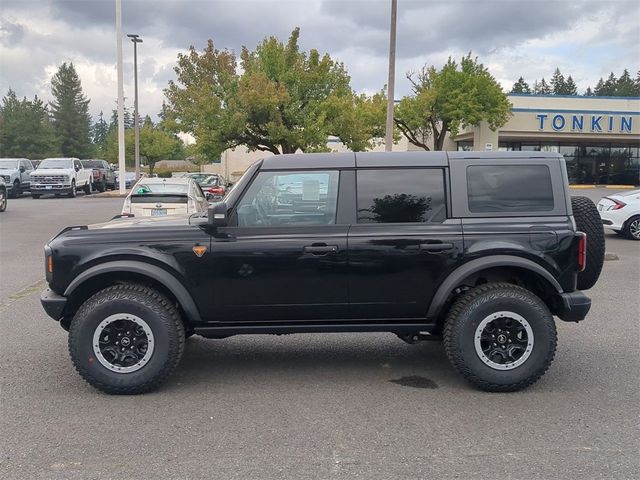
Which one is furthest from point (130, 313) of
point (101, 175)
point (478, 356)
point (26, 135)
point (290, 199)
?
point (26, 135)

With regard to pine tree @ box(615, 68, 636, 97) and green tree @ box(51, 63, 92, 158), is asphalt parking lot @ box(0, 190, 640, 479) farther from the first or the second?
pine tree @ box(615, 68, 636, 97)

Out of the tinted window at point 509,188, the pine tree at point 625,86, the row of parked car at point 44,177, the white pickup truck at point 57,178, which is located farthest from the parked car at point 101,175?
the pine tree at point 625,86

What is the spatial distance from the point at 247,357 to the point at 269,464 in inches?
85.9

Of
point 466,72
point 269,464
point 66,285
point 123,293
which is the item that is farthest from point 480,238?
point 466,72

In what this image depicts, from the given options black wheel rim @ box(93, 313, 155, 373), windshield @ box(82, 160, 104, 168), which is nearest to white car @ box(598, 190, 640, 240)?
black wheel rim @ box(93, 313, 155, 373)

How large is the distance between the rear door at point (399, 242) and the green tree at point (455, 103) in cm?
3146

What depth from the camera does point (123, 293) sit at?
4.72 m

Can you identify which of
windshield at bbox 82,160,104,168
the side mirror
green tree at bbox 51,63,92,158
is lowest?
the side mirror

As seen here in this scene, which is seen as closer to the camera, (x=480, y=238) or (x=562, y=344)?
(x=480, y=238)

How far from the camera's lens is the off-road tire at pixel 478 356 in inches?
186

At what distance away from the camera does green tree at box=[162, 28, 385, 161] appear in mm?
18828

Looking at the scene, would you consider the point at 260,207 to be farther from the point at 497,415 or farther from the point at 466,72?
the point at 466,72

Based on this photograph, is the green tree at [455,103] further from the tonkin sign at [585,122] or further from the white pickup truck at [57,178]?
the white pickup truck at [57,178]

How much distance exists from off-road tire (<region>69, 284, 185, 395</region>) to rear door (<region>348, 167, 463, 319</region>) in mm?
1485
